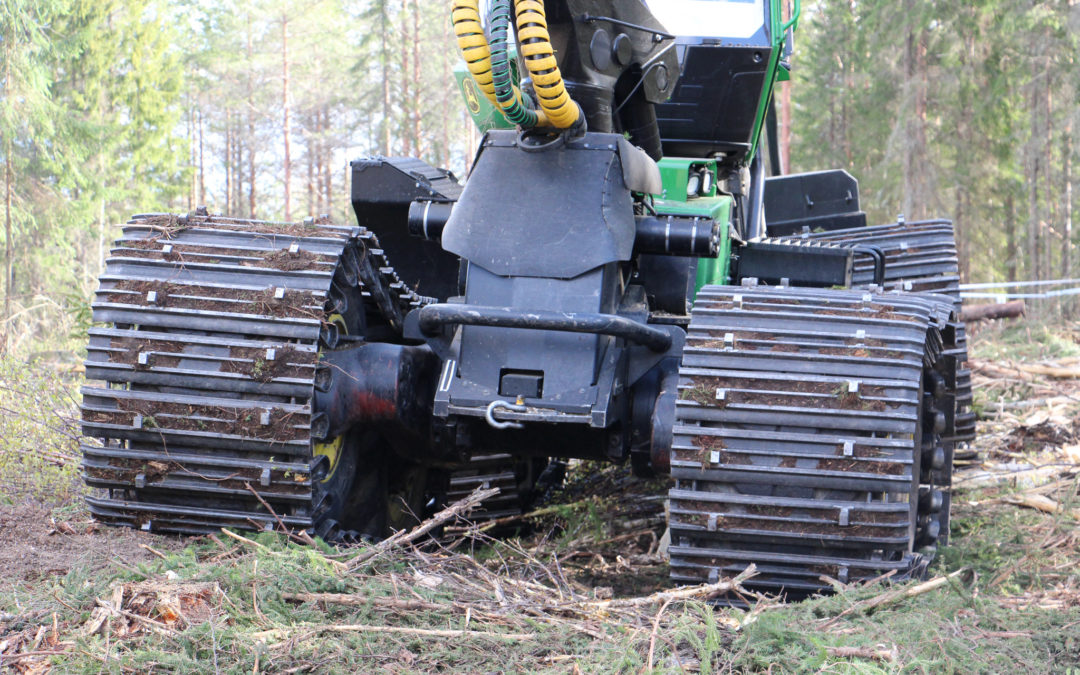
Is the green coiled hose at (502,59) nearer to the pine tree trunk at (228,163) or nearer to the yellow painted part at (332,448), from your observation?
the yellow painted part at (332,448)

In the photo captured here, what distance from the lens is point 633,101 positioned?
520cm

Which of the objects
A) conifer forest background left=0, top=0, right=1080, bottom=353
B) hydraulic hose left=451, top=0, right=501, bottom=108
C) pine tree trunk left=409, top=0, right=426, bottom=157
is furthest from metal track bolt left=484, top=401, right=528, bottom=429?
pine tree trunk left=409, top=0, right=426, bottom=157

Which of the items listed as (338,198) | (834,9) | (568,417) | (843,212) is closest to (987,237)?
(834,9)

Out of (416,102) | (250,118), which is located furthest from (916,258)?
(250,118)

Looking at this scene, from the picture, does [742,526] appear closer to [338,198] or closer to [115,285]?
[115,285]

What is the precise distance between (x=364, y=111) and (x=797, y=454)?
32.2 meters

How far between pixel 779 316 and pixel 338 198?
1427 inches

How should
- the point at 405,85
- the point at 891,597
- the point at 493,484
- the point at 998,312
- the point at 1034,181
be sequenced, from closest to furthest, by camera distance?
the point at 891,597, the point at 493,484, the point at 998,312, the point at 1034,181, the point at 405,85

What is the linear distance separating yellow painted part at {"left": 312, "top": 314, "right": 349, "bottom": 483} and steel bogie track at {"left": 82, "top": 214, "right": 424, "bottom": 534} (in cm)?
4

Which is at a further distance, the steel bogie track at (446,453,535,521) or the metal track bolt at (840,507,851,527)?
the steel bogie track at (446,453,535,521)

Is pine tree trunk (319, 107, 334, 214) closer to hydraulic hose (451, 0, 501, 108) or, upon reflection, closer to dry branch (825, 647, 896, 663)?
hydraulic hose (451, 0, 501, 108)

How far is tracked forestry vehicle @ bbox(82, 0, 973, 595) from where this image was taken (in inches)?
155

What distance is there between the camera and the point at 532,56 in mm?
4238

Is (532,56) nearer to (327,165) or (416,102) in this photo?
(416,102)
